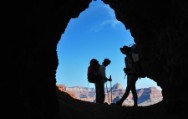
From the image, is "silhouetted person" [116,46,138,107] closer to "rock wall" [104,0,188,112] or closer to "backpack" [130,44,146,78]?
"backpack" [130,44,146,78]

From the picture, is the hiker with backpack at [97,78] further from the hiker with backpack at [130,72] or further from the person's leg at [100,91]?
the hiker with backpack at [130,72]

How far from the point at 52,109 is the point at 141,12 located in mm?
7140

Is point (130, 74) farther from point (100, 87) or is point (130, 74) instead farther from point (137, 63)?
point (100, 87)

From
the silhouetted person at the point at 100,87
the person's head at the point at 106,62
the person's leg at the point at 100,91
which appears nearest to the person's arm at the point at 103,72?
the silhouetted person at the point at 100,87

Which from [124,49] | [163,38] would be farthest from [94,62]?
[163,38]

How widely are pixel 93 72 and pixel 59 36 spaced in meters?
5.43

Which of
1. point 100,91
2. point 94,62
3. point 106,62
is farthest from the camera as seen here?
point 106,62

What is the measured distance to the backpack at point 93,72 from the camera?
1588cm

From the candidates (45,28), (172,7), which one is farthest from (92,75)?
(45,28)

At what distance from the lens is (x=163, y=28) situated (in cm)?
1325

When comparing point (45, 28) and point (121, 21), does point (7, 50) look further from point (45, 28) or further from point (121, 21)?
point (121, 21)

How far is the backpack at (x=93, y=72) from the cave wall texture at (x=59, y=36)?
2.55 m

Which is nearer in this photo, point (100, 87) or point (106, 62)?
point (100, 87)

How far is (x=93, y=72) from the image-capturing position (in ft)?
52.3
